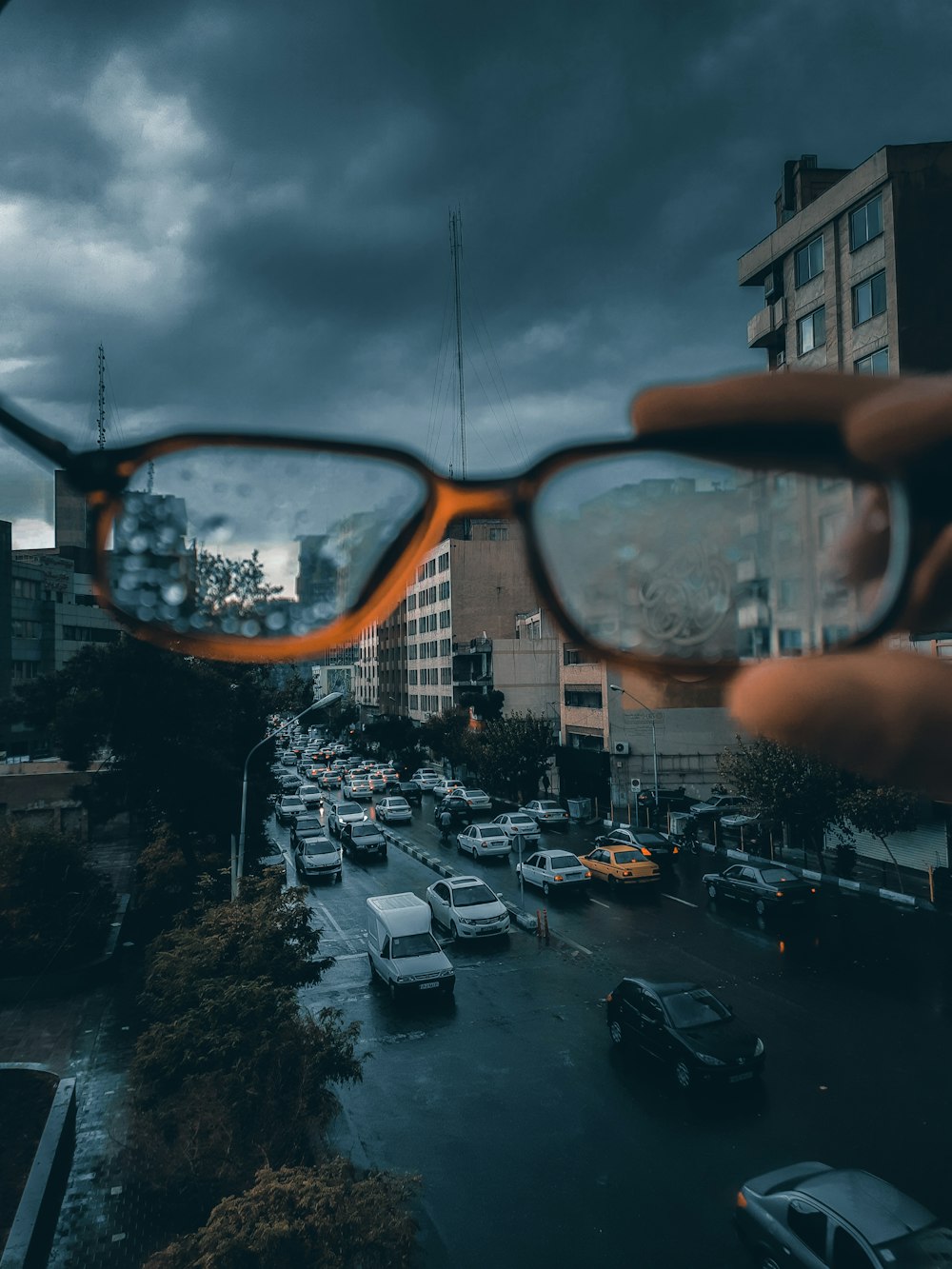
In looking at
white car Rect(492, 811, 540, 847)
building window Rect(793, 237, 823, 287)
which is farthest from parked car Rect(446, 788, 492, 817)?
building window Rect(793, 237, 823, 287)

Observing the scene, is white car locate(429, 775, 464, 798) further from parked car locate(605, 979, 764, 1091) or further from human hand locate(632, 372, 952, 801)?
human hand locate(632, 372, 952, 801)

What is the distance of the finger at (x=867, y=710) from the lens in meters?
2.04

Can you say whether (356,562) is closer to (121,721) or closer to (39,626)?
(121,721)

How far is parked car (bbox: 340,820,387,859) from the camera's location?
2475 cm

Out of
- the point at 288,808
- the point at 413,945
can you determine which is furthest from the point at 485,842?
the point at 288,808

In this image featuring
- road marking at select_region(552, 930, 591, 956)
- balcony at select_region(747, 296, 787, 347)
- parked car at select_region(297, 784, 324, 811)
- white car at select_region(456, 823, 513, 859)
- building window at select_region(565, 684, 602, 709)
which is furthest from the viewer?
parked car at select_region(297, 784, 324, 811)

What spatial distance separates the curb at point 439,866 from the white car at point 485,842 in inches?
38.7

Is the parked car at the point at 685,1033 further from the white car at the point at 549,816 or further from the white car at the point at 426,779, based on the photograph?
the white car at the point at 426,779

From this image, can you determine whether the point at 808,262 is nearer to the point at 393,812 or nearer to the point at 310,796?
the point at 393,812

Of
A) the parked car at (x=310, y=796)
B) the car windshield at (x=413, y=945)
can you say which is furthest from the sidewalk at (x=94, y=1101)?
the parked car at (x=310, y=796)

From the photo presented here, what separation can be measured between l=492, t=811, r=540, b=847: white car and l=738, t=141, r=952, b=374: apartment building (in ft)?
50.4

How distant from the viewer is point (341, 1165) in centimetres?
563

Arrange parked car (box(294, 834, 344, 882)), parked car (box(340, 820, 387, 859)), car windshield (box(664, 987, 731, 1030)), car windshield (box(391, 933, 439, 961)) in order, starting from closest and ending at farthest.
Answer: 1. car windshield (box(664, 987, 731, 1030))
2. car windshield (box(391, 933, 439, 961))
3. parked car (box(294, 834, 344, 882))
4. parked car (box(340, 820, 387, 859))

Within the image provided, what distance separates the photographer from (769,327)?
20.5 meters
